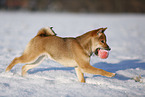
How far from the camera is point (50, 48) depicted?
3.93 meters

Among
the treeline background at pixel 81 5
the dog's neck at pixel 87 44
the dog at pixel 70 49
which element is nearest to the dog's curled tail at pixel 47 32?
the dog at pixel 70 49

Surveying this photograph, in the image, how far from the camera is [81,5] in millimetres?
71188

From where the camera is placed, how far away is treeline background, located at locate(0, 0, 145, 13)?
61.0 m

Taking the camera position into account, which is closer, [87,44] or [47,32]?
[87,44]

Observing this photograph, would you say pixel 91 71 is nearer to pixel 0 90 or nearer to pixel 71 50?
pixel 71 50

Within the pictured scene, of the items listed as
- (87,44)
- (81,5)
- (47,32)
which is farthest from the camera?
(81,5)

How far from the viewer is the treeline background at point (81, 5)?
6097 centimetres

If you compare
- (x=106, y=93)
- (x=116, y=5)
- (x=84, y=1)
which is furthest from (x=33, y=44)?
(x=84, y=1)

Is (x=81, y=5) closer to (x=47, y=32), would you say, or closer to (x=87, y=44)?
(x=47, y=32)

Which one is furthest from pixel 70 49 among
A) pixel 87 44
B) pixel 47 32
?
pixel 47 32

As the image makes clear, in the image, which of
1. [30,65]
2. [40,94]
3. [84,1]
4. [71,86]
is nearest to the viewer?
[40,94]

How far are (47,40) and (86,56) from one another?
0.88 m

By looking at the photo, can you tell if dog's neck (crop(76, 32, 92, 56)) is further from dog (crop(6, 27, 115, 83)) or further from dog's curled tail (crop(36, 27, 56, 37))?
dog's curled tail (crop(36, 27, 56, 37))

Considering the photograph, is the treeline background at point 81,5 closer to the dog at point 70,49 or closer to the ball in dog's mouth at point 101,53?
the dog at point 70,49
